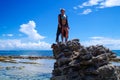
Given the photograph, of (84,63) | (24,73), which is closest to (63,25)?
(84,63)

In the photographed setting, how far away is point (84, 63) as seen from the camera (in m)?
23.3

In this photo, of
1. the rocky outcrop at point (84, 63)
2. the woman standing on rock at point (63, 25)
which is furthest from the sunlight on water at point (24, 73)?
the rocky outcrop at point (84, 63)

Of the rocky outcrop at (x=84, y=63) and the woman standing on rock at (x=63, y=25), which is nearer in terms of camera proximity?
the rocky outcrop at (x=84, y=63)

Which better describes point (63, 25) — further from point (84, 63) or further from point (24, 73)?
point (24, 73)

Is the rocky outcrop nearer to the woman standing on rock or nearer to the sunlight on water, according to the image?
the woman standing on rock

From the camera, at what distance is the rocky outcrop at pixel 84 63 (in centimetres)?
2226

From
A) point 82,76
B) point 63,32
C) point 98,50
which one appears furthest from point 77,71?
point 63,32

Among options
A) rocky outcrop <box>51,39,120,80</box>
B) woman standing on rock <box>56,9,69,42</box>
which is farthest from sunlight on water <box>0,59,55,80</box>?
rocky outcrop <box>51,39,120,80</box>

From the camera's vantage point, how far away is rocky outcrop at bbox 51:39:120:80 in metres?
22.3

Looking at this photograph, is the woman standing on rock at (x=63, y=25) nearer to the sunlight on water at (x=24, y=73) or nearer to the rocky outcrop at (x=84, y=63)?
the rocky outcrop at (x=84, y=63)

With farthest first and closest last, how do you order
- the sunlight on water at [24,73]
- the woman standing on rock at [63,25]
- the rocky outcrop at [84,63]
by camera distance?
1. the sunlight on water at [24,73]
2. the woman standing on rock at [63,25]
3. the rocky outcrop at [84,63]

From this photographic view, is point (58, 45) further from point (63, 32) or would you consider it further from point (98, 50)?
point (98, 50)

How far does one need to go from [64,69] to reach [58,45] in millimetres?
2739

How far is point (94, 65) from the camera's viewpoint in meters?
23.1
